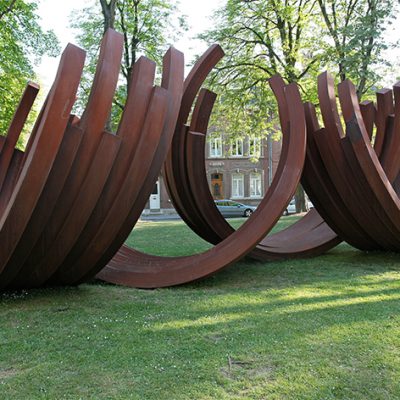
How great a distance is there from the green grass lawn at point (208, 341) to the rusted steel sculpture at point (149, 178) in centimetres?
64

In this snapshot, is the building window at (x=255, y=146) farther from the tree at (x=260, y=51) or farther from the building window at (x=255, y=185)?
the building window at (x=255, y=185)

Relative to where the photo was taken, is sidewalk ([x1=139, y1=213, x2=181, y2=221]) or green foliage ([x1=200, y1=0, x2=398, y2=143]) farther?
sidewalk ([x1=139, y1=213, x2=181, y2=221])

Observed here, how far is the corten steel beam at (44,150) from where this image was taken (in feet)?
15.4

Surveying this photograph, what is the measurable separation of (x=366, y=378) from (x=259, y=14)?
21.1 metres

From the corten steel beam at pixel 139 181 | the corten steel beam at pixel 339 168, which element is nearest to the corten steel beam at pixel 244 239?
the corten steel beam at pixel 339 168

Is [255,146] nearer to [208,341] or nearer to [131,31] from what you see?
[131,31]

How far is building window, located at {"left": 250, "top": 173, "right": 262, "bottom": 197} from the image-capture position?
132 feet

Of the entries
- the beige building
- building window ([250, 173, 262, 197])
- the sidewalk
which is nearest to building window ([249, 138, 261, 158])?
the sidewalk

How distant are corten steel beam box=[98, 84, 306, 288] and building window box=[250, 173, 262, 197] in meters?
33.0

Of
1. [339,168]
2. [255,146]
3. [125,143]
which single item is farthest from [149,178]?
[255,146]

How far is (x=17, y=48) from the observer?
64.3ft

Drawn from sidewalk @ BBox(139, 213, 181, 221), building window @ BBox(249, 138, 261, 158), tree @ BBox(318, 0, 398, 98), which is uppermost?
tree @ BBox(318, 0, 398, 98)

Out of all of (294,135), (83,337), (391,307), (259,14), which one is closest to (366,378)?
(391,307)

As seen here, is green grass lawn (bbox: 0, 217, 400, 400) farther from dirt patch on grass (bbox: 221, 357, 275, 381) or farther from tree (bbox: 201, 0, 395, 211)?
tree (bbox: 201, 0, 395, 211)
